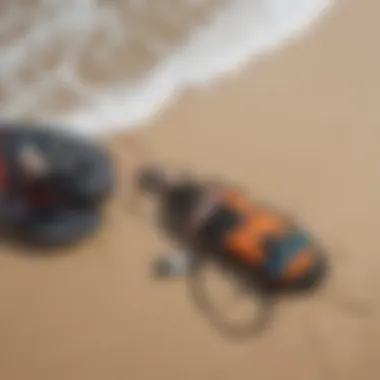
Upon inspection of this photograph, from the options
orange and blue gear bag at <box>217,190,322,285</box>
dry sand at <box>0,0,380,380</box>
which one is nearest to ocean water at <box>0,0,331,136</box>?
dry sand at <box>0,0,380,380</box>

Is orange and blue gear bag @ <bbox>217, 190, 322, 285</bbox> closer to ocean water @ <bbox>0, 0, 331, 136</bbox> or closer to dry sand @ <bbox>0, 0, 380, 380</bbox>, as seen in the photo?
dry sand @ <bbox>0, 0, 380, 380</bbox>

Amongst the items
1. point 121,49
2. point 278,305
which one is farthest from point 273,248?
point 121,49

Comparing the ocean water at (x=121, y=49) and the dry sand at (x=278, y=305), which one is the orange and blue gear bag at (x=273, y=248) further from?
the ocean water at (x=121, y=49)

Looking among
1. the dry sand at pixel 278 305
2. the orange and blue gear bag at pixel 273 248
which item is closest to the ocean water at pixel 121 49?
the dry sand at pixel 278 305

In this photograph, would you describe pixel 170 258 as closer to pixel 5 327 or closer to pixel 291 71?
pixel 5 327

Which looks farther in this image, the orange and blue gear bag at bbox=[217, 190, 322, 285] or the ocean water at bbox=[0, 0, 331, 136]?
the ocean water at bbox=[0, 0, 331, 136]

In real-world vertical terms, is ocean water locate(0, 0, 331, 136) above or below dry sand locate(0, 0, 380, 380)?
above
